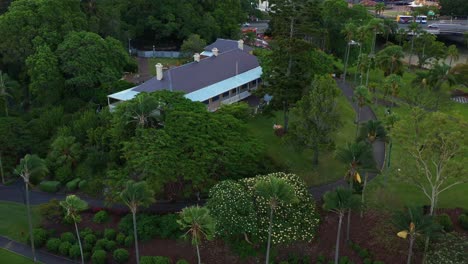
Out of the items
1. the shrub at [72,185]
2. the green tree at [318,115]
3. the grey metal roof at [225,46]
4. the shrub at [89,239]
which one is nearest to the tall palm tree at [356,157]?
the green tree at [318,115]

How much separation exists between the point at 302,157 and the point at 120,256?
65.3 feet

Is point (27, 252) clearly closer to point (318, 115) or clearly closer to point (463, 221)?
point (318, 115)

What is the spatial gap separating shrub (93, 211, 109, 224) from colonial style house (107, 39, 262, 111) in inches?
629

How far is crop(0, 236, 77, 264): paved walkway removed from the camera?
118 ft

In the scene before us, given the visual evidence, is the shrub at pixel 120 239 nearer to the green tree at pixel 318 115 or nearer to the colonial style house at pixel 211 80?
the green tree at pixel 318 115

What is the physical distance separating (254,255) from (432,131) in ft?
48.5

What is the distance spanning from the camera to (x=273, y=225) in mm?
34250

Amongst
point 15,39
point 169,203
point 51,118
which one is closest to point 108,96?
point 51,118

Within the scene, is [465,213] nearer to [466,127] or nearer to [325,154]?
[466,127]

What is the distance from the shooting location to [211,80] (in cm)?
5844

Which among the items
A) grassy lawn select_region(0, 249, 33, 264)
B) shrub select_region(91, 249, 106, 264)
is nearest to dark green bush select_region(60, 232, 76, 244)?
grassy lawn select_region(0, 249, 33, 264)

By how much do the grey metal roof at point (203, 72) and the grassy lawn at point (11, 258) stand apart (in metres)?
23.4

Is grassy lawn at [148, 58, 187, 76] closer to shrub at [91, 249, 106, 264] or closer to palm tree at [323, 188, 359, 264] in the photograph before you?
shrub at [91, 249, 106, 264]

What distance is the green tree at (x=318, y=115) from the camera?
41031mm
